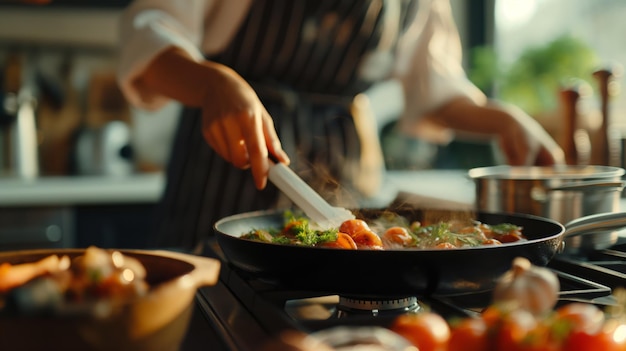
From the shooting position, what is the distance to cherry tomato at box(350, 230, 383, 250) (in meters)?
0.76

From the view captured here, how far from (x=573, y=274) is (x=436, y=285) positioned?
0.97 ft

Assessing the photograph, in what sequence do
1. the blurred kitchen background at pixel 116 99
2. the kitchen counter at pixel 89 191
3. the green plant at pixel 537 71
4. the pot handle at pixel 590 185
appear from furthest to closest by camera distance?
the green plant at pixel 537 71 < the blurred kitchen background at pixel 116 99 < the kitchen counter at pixel 89 191 < the pot handle at pixel 590 185

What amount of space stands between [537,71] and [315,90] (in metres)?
1.42

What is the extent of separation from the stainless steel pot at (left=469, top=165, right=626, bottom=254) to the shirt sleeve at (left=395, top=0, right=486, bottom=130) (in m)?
0.66

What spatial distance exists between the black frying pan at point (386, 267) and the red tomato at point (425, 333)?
0.16 metres

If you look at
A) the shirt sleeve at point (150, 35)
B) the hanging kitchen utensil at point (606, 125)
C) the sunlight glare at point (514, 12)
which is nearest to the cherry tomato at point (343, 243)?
the shirt sleeve at point (150, 35)

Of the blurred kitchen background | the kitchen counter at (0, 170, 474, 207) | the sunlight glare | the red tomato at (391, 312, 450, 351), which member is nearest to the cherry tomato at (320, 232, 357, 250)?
the red tomato at (391, 312, 450, 351)

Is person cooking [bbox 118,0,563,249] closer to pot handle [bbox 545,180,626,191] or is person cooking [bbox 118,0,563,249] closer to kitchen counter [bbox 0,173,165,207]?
pot handle [bbox 545,180,626,191]

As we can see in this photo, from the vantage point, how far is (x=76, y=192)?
2.30 m

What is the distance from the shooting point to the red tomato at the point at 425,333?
46cm

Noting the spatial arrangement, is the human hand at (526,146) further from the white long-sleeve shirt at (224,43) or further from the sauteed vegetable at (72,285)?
the sauteed vegetable at (72,285)

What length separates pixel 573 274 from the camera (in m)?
0.87

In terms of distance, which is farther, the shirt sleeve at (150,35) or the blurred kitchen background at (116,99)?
the blurred kitchen background at (116,99)

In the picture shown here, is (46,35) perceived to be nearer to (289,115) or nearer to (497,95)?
(289,115)
